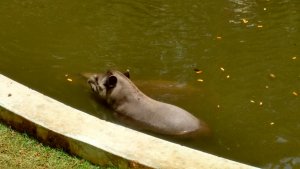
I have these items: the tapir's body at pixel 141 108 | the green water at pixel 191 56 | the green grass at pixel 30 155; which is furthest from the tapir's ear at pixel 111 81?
the green grass at pixel 30 155

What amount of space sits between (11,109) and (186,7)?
5.41 m

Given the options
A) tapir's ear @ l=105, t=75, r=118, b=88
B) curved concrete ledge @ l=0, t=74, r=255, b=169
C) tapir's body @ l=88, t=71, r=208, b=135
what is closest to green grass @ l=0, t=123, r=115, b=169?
curved concrete ledge @ l=0, t=74, r=255, b=169

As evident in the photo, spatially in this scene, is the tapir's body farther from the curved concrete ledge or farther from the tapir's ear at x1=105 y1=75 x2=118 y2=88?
the curved concrete ledge

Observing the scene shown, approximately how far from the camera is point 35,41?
8945mm

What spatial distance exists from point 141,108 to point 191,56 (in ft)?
5.67

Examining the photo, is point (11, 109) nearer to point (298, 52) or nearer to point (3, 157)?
point (3, 157)

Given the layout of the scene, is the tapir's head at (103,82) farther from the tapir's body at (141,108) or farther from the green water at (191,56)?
the green water at (191,56)

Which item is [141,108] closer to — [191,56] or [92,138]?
[191,56]

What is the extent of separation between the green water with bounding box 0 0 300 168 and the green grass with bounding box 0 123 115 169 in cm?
169

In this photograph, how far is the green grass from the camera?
546 centimetres

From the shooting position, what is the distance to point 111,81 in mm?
7562

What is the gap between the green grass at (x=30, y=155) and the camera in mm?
5457

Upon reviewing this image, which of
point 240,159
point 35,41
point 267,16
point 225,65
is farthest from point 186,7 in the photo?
point 240,159

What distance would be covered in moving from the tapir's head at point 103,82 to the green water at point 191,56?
163 millimetres
